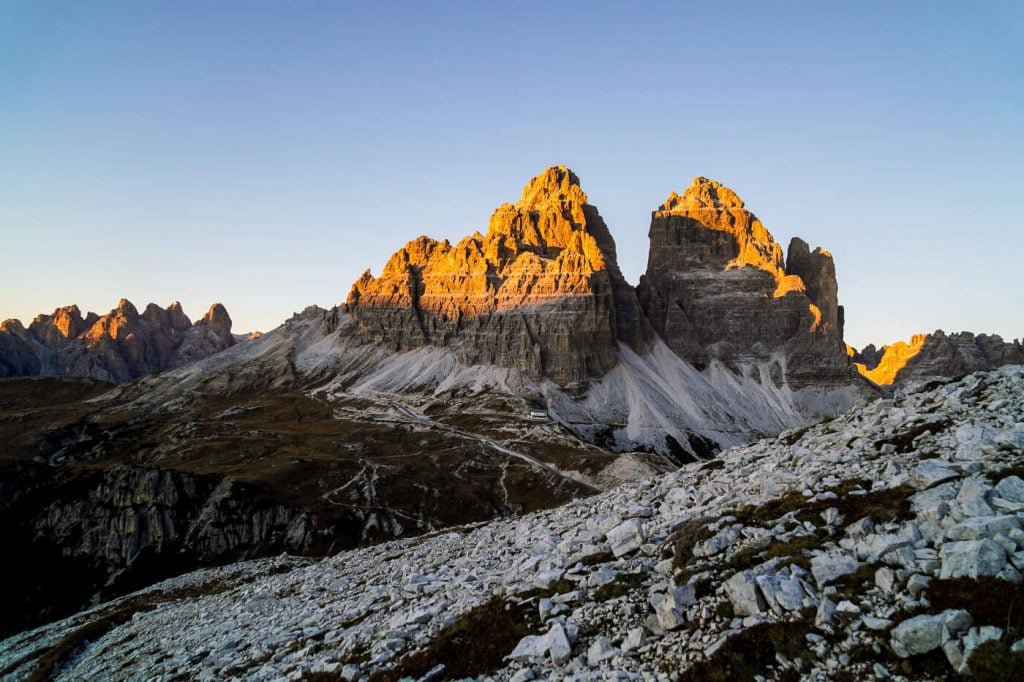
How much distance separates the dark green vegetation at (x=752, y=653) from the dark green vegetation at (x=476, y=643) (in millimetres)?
6222

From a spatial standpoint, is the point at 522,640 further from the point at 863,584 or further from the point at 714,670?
the point at 863,584

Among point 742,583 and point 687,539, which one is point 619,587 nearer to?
point 687,539

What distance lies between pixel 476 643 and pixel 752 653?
29.5ft

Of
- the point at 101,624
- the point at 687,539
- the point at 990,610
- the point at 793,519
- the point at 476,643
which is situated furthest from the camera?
the point at 101,624

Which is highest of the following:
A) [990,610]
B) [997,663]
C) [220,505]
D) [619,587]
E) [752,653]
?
[990,610]

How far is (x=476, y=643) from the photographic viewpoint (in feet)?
64.8

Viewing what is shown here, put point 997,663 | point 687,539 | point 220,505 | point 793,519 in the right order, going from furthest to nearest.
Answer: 1. point 220,505
2. point 687,539
3. point 793,519
4. point 997,663

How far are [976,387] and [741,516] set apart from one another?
43.0 feet

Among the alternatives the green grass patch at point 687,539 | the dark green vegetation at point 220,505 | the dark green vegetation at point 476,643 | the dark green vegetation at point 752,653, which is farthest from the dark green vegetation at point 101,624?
the dark green vegetation at point 752,653

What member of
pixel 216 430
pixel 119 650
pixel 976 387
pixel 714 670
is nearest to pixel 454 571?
pixel 714 670

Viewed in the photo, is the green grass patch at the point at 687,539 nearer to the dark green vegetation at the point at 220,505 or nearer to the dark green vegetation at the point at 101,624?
the dark green vegetation at the point at 101,624

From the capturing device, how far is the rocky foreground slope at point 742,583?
1345 cm

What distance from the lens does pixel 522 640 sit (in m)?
18.5

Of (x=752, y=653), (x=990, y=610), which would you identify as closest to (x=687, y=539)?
(x=752, y=653)
